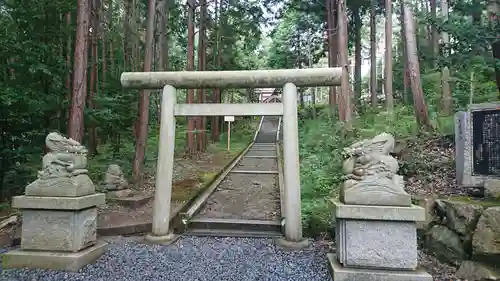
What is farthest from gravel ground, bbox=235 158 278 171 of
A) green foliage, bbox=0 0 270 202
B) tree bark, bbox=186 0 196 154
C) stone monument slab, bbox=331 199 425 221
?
stone monument slab, bbox=331 199 425 221

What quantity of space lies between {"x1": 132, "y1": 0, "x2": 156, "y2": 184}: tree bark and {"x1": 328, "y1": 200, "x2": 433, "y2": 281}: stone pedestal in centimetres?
638

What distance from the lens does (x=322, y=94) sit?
134 ft

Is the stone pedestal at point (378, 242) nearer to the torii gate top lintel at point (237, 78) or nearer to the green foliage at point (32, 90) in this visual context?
the torii gate top lintel at point (237, 78)

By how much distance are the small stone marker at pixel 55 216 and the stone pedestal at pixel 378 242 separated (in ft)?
11.7

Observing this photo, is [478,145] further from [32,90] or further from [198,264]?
[32,90]

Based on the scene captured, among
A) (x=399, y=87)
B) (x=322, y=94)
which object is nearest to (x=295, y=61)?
(x=399, y=87)

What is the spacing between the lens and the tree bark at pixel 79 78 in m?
6.64

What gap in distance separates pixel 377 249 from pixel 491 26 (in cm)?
494

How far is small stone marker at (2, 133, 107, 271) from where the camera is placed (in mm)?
4375

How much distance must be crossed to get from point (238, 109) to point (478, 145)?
414 cm

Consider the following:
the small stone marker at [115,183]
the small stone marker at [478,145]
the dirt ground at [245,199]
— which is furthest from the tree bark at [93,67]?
the small stone marker at [478,145]

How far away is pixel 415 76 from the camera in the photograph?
10.0m

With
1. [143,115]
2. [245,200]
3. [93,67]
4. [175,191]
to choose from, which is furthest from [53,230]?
[93,67]

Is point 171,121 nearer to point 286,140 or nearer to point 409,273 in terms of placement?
point 286,140
